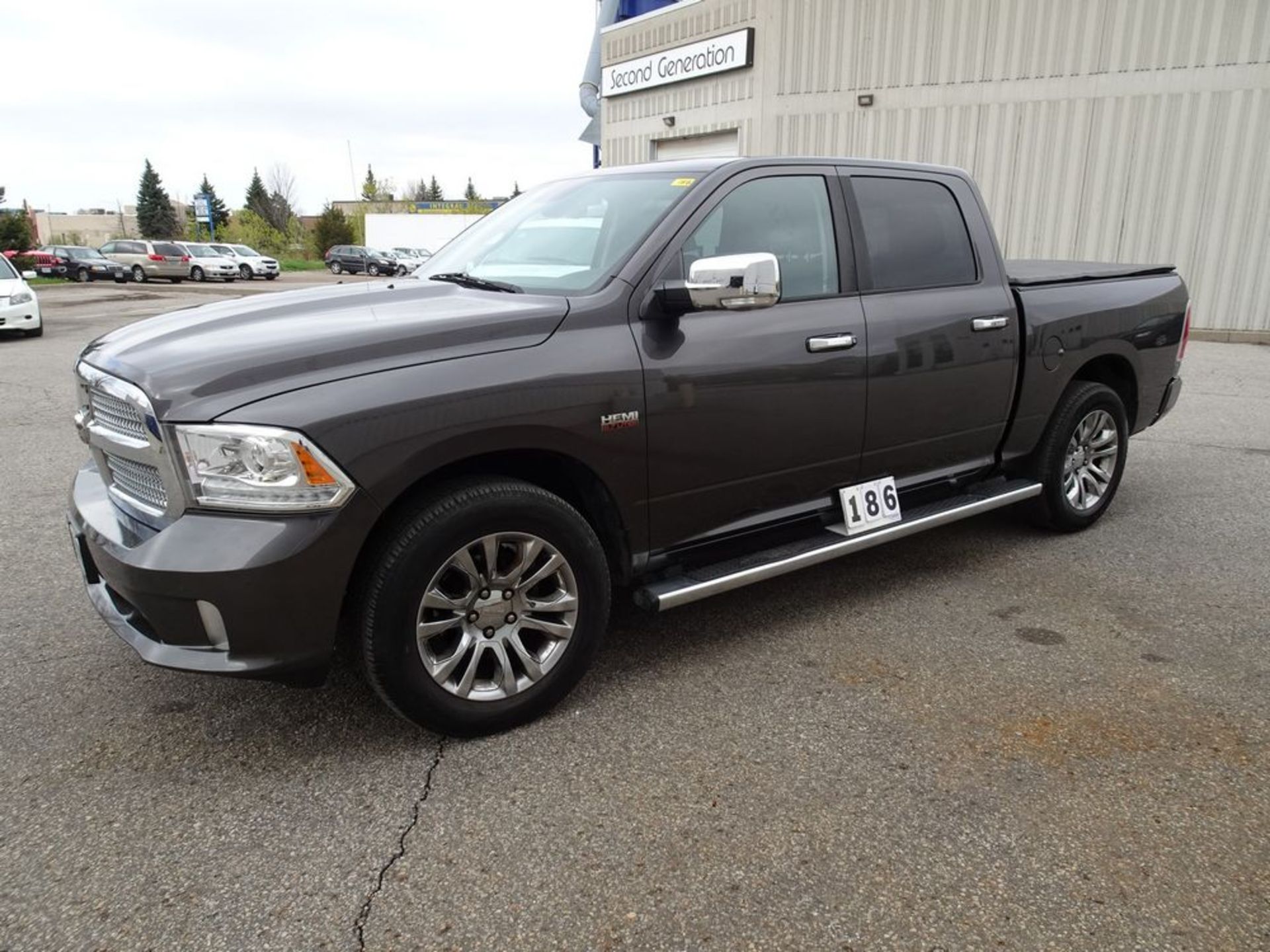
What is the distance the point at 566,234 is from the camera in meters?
3.73

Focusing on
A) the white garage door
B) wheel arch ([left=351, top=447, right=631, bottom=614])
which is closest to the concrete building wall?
the white garage door

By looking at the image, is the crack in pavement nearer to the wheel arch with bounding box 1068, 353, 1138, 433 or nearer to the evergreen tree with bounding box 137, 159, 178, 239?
the wheel arch with bounding box 1068, 353, 1138, 433

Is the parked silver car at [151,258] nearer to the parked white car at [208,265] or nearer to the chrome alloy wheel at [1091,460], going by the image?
the parked white car at [208,265]

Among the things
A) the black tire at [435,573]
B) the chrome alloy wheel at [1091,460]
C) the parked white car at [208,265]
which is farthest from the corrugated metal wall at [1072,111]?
the parked white car at [208,265]

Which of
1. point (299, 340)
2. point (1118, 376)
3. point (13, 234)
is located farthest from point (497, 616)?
point (13, 234)

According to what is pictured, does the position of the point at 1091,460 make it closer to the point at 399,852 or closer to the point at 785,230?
the point at 785,230

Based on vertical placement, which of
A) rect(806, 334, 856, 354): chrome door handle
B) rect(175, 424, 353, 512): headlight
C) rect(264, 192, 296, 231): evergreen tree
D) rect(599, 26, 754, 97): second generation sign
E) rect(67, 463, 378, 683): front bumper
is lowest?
rect(67, 463, 378, 683): front bumper

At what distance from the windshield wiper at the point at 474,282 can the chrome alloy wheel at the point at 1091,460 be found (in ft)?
10.3

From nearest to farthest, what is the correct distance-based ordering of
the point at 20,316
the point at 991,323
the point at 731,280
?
the point at 731,280
the point at 991,323
the point at 20,316

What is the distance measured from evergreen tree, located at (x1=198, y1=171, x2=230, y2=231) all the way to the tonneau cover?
280 feet

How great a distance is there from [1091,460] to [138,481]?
15.1ft

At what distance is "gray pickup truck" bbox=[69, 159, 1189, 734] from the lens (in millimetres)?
2551

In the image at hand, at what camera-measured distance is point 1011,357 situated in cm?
436

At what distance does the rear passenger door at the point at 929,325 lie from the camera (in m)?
3.86
